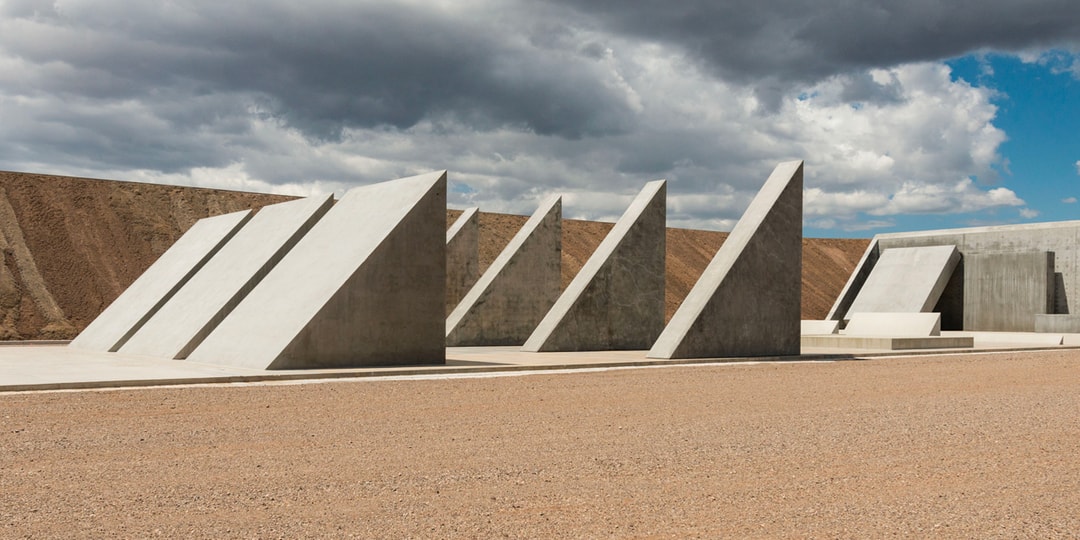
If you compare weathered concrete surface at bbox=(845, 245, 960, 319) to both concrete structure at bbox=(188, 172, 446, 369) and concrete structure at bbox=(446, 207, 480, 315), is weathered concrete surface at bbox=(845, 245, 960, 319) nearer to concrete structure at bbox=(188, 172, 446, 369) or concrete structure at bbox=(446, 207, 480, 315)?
concrete structure at bbox=(446, 207, 480, 315)

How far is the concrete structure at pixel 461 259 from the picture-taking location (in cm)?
2327

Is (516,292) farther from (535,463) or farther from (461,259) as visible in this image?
(535,463)

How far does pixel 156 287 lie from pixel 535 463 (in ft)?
54.9

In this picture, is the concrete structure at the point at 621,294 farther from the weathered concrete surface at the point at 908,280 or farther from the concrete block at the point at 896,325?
the weathered concrete surface at the point at 908,280

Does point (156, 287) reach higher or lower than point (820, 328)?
higher

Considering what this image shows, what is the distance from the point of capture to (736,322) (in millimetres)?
16781

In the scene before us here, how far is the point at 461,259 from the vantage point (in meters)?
23.4

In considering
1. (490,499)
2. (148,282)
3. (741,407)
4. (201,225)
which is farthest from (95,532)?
(201,225)

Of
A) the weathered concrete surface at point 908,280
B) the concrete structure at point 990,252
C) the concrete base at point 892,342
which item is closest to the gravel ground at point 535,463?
the concrete base at point 892,342

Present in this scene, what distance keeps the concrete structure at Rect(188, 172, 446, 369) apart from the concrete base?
11005 mm

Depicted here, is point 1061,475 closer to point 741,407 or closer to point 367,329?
point 741,407

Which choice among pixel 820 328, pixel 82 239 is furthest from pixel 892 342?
pixel 82 239

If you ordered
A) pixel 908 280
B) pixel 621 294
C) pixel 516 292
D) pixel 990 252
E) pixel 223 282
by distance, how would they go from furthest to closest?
pixel 908 280, pixel 990 252, pixel 516 292, pixel 621 294, pixel 223 282

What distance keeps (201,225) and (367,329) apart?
11.8 metres
